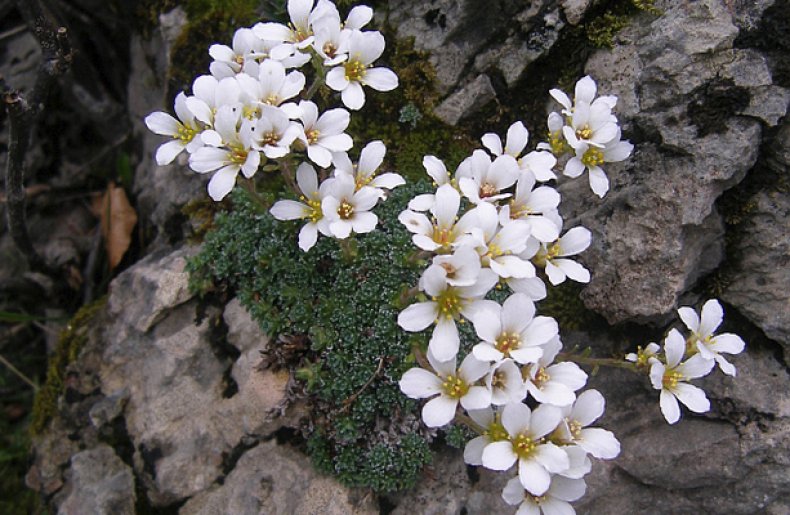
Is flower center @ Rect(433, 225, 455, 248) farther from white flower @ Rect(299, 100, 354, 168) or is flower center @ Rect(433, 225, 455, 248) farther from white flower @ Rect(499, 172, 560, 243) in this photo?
white flower @ Rect(299, 100, 354, 168)

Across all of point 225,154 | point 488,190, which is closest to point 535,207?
point 488,190

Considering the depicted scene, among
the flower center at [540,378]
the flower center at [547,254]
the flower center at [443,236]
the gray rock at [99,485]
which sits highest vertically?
the flower center at [443,236]

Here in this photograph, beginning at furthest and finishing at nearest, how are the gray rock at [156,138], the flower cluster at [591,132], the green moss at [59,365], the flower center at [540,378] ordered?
the gray rock at [156,138]
the green moss at [59,365]
the flower cluster at [591,132]
the flower center at [540,378]

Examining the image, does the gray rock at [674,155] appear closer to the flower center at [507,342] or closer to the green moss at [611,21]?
the green moss at [611,21]

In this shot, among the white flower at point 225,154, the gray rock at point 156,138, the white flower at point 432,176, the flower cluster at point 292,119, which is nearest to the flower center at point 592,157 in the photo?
A: the white flower at point 432,176

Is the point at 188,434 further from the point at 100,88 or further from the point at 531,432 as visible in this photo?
the point at 100,88

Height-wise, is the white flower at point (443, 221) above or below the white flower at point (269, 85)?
below
